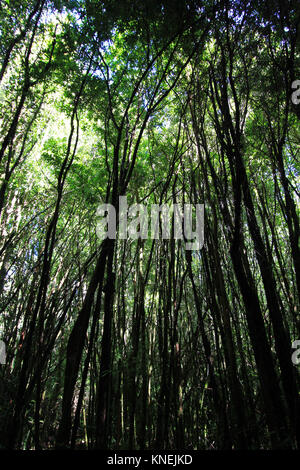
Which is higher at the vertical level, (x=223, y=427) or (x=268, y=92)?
(x=268, y=92)

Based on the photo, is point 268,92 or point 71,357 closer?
point 71,357

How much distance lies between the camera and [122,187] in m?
1.80

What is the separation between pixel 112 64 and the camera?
2795mm

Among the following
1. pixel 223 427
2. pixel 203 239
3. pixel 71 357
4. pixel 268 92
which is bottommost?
pixel 223 427

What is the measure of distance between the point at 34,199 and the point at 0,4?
8.62 feet
